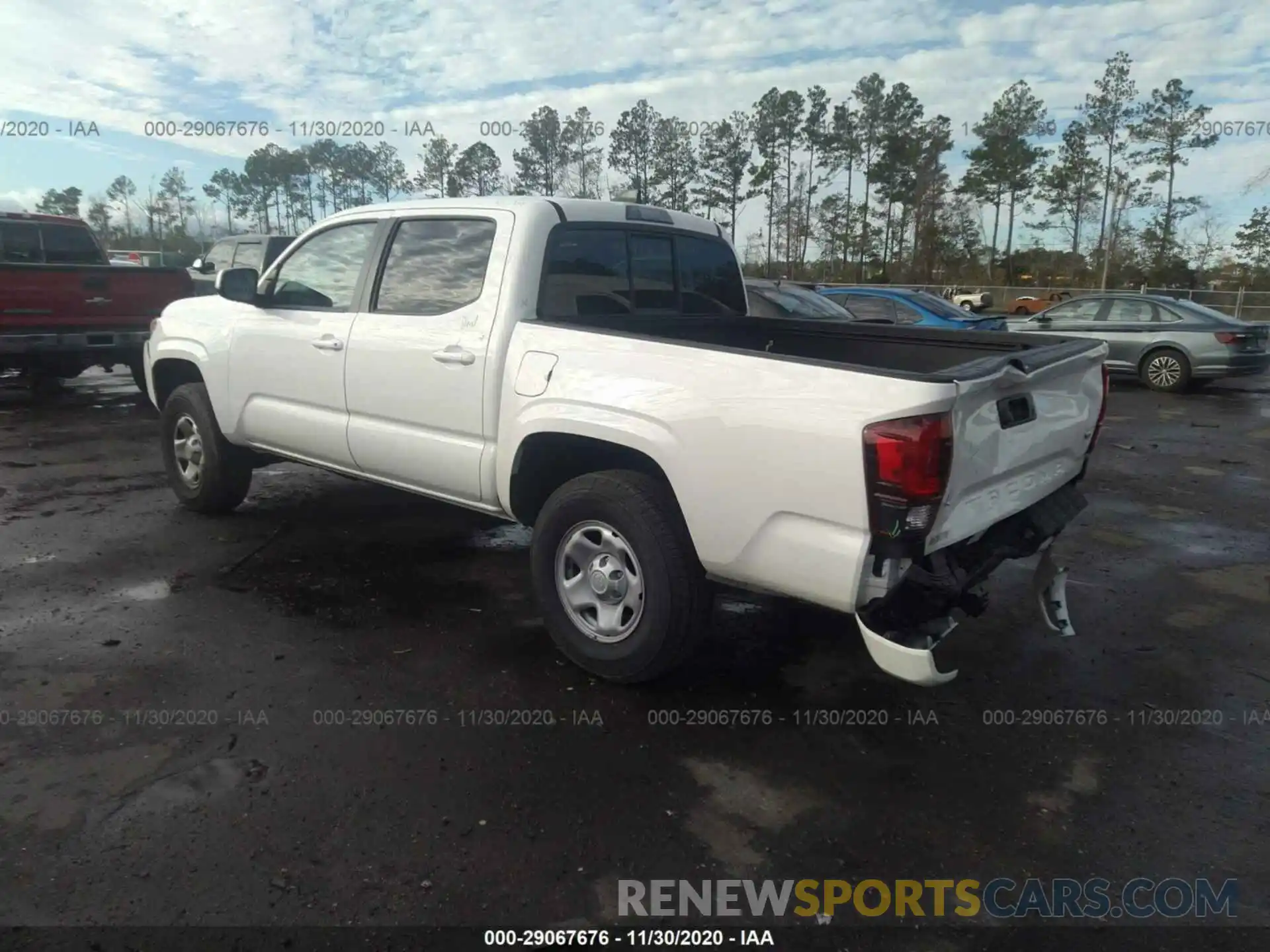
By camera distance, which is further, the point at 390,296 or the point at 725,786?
the point at 390,296

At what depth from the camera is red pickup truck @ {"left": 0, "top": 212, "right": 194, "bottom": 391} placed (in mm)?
9234

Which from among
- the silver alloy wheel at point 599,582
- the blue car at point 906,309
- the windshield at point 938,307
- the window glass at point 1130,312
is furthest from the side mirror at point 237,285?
the window glass at point 1130,312

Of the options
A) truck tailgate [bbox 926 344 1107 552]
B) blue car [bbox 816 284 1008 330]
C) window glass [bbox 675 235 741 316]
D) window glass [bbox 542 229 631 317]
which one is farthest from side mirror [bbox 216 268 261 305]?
blue car [bbox 816 284 1008 330]

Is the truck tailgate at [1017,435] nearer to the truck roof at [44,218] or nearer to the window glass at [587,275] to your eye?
the window glass at [587,275]

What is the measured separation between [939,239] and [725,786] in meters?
52.8

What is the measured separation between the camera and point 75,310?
379 inches

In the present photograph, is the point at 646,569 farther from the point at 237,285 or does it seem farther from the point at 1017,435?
the point at 237,285

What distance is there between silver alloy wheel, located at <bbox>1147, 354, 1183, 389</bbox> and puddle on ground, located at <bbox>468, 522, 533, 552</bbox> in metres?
12.5

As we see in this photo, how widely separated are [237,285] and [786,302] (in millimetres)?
6700

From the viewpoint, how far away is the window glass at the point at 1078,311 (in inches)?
595

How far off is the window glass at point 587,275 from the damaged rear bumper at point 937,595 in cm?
199

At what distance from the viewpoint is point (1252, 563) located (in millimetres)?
5609

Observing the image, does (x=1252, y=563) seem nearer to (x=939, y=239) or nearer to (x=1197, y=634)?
(x=1197, y=634)

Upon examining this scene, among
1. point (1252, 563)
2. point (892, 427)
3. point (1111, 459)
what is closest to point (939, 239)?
point (1111, 459)
